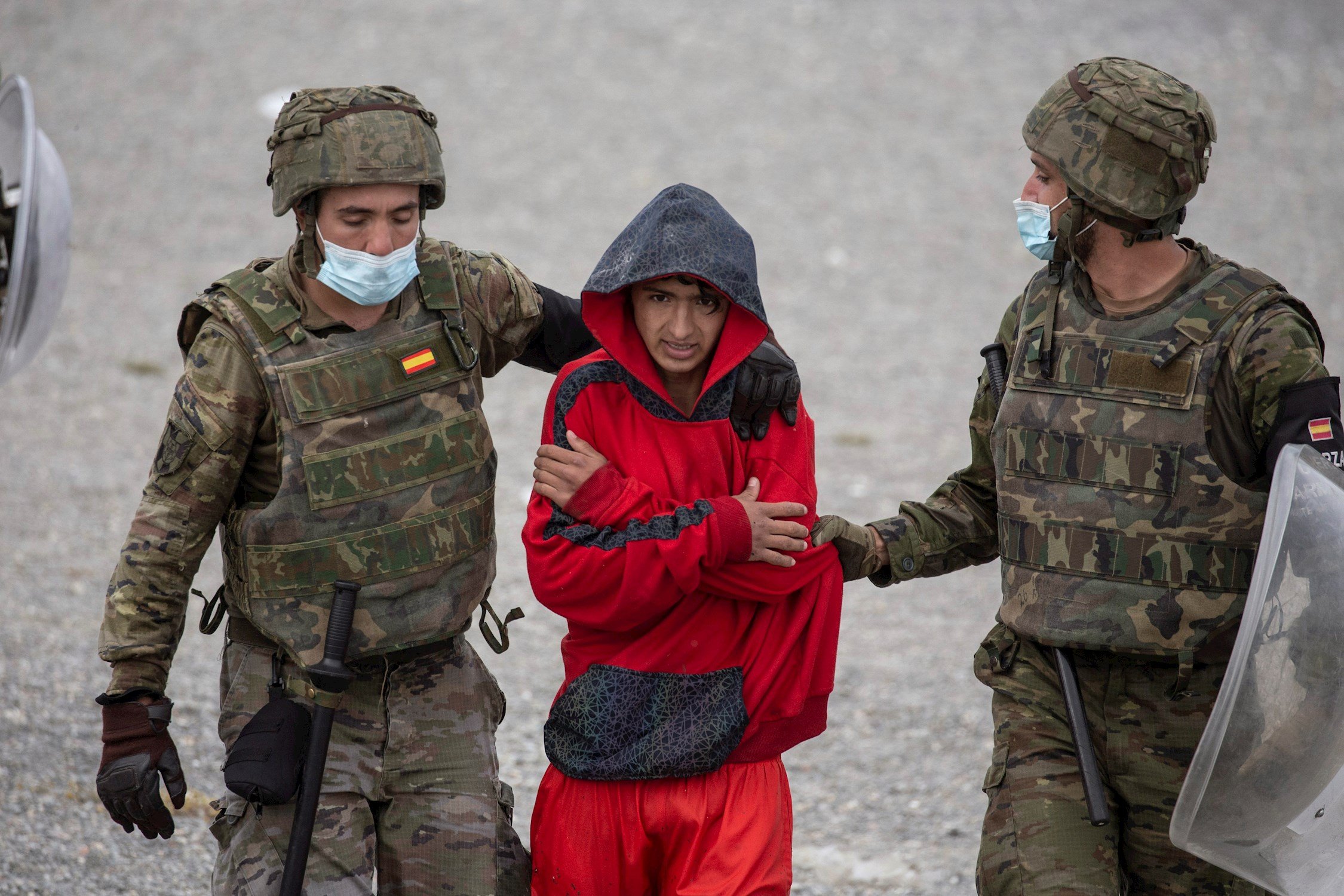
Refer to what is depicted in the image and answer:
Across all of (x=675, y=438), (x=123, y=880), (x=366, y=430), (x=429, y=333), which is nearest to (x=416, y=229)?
(x=429, y=333)

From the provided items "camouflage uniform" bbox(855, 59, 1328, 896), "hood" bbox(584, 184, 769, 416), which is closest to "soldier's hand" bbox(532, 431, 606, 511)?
"hood" bbox(584, 184, 769, 416)

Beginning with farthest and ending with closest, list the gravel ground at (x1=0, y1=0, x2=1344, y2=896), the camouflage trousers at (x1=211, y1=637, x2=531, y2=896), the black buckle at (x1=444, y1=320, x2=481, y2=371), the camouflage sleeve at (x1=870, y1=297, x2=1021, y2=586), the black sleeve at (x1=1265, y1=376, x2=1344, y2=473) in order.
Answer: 1. the gravel ground at (x1=0, y1=0, x2=1344, y2=896)
2. the camouflage sleeve at (x1=870, y1=297, x2=1021, y2=586)
3. the black buckle at (x1=444, y1=320, x2=481, y2=371)
4. the camouflage trousers at (x1=211, y1=637, x2=531, y2=896)
5. the black sleeve at (x1=1265, y1=376, x2=1344, y2=473)

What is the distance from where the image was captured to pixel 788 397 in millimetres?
3596

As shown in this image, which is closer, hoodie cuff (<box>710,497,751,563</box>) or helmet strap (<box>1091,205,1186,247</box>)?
hoodie cuff (<box>710,497,751,563</box>)

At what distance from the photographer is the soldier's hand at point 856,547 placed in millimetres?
3754

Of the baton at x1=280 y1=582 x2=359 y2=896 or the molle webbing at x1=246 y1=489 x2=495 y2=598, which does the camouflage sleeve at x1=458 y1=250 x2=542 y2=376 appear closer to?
the molle webbing at x1=246 y1=489 x2=495 y2=598

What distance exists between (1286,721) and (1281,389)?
790 millimetres

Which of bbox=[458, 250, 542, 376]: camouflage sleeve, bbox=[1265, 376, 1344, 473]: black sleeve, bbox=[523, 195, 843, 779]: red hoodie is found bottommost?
bbox=[523, 195, 843, 779]: red hoodie

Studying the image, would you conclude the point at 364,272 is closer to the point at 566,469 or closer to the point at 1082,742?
the point at 566,469

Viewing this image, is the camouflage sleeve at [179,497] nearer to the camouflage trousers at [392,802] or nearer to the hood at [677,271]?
the camouflage trousers at [392,802]

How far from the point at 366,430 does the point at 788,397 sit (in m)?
1.08

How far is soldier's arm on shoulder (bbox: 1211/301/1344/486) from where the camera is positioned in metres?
3.25

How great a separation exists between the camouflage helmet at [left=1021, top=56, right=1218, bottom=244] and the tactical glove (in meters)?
2.59

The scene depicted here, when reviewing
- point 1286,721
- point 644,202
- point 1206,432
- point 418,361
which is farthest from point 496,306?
point 644,202
